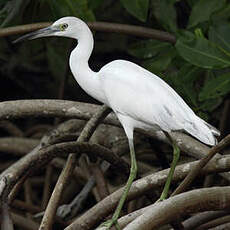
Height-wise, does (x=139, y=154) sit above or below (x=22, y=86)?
below

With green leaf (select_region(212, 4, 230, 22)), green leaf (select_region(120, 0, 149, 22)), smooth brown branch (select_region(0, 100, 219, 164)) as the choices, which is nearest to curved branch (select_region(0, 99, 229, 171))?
smooth brown branch (select_region(0, 100, 219, 164))

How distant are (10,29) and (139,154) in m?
0.99

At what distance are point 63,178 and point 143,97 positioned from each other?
1.08 ft

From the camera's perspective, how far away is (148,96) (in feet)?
6.34

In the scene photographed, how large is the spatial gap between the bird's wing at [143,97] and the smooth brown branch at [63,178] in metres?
0.18

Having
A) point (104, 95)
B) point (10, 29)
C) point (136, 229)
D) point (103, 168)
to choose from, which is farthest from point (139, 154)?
point (136, 229)

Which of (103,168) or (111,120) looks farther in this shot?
(103,168)

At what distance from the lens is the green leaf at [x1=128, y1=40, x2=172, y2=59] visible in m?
2.68

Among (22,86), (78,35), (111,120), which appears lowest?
(111,120)

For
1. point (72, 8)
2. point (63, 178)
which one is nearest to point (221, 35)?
point (72, 8)

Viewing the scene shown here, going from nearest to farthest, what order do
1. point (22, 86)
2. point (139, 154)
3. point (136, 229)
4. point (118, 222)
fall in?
point (136, 229), point (118, 222), point (139, 154), point (22, 86)

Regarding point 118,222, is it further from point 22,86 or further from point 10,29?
point 22,86

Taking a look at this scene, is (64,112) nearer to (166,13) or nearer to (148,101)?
(148,101)

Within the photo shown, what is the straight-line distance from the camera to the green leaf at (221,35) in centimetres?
229
